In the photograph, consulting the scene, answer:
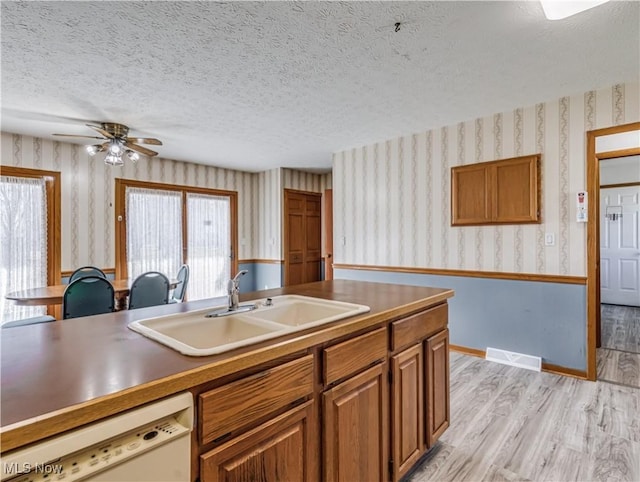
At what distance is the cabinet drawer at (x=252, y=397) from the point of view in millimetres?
886

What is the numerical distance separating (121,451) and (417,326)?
133cm

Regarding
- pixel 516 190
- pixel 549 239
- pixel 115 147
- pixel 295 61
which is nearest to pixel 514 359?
pixel 549 239

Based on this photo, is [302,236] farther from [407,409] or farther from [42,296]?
[407,409]

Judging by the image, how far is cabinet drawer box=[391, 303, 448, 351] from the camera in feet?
5.09

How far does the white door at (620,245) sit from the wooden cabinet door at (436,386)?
224 inches

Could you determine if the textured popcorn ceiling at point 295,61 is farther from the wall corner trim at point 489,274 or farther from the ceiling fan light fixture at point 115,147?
the wall corner trim at point 489,274

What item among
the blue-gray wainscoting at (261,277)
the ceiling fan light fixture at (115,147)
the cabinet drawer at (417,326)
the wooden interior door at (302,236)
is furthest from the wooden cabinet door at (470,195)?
the ceiling fan light fixture at (115,147)

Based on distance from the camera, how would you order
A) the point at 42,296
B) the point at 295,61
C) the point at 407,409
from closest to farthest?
1. the point at 407,409
2. the point at 295,61
3. the point at 42,296

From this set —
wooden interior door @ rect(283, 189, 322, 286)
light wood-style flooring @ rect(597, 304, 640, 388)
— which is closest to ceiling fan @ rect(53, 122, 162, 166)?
wooden interior door @ rect(283, 189, 322, 286)

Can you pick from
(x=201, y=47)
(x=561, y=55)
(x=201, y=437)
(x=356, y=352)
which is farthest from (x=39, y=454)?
(x=561, y=55)

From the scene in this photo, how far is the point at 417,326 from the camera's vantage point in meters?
1.69

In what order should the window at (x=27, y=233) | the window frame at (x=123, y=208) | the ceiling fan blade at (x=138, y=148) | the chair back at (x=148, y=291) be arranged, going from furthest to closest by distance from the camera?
the window frame at (x=123, y=208), the window at (x=27, y=233), the ceiling fan blade at (x=138, y=148), the chair back at (x=148, y=291)

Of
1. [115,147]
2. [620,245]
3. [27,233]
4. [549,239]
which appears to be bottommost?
[620,245]

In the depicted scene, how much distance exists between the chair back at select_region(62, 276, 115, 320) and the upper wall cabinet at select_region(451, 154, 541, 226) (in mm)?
3424
